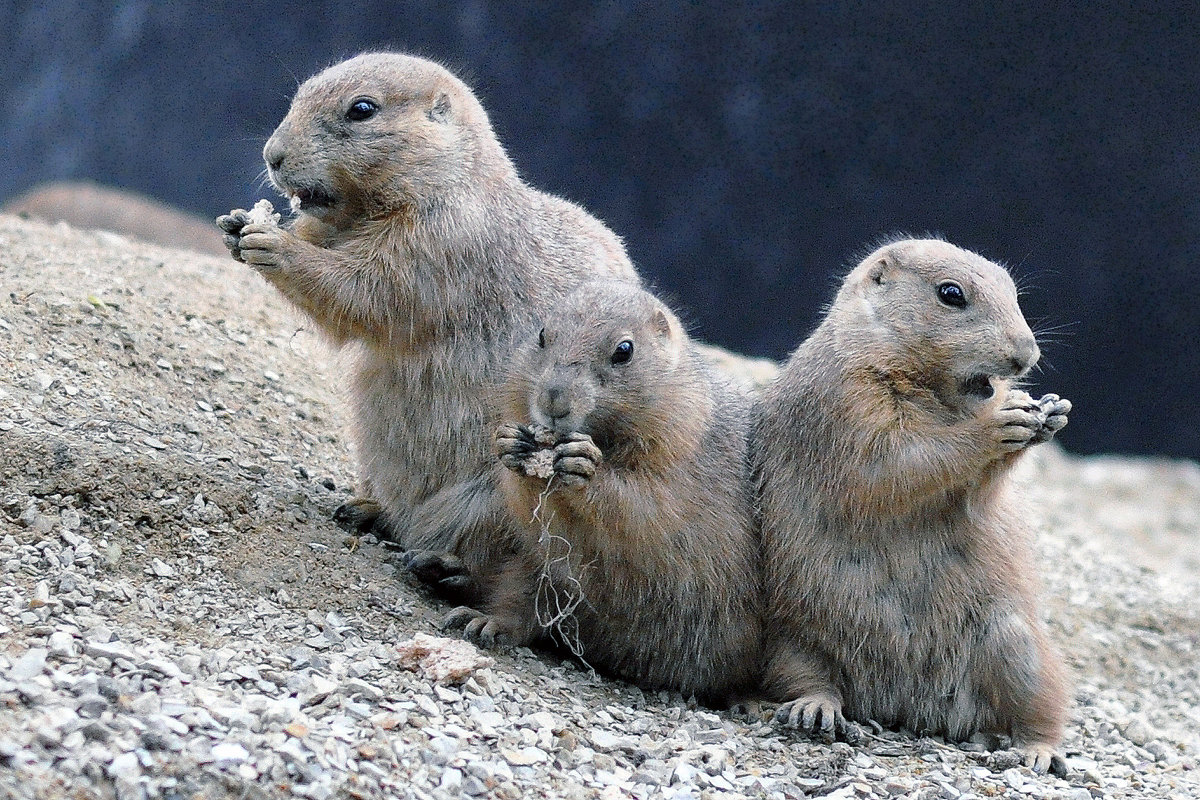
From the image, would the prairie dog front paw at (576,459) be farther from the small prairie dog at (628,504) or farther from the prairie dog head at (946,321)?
the prairie dog head at (946,321)

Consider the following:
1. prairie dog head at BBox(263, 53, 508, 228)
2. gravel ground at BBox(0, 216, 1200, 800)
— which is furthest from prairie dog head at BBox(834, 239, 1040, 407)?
prairie dog head at BBox(263, 53, 508, 228)

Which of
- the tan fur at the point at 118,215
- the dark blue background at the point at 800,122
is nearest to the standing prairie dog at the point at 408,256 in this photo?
the dark blue background at the point at 800,122

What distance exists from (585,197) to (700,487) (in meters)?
6.98

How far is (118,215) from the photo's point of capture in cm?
1098

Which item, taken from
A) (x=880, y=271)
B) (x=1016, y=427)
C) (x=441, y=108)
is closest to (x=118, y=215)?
(x=441, y=108)

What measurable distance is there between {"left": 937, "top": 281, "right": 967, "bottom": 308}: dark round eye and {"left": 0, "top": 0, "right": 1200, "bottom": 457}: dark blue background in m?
5.68

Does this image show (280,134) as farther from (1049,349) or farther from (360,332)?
(1049,349)

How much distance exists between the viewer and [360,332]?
202 inches

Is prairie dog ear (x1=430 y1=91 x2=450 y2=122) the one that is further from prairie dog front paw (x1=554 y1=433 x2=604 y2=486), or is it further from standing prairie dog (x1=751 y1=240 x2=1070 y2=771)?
standing prairie dog (x1=751 y1=240 x2=1070 y2=771)

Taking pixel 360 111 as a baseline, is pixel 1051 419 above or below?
below

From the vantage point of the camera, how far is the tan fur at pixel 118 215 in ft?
35.0

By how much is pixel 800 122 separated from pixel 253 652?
801 cm

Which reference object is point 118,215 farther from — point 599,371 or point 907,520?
point 907,520

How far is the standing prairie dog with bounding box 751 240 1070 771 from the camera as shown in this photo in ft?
15.5
